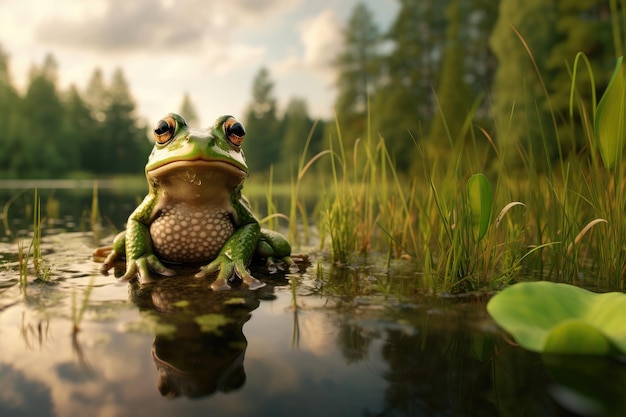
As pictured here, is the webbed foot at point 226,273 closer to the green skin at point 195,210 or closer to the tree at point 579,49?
the green skin at point 195,210

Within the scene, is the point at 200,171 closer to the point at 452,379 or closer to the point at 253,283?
the point at 253,283

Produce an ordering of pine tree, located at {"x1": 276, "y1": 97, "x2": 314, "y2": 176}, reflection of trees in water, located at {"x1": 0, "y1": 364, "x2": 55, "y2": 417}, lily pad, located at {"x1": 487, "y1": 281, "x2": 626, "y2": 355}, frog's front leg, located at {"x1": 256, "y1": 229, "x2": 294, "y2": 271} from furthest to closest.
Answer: pine tree, located at {"x1": 276, "y1": 97, "x2": 314, "y2": 176}
frog's front leg, located at {"x1": 256, "y1": 229, "x2": 294, "y2": 271}
lily pad, located at {"x1": 487, "y1": 281, "x2": 626, "y2": 355}
reflection of trees in water, located at {"x1": 0, "y1": 364, "x2": 55, "y2": 417}

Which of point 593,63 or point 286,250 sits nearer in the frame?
point 286,250

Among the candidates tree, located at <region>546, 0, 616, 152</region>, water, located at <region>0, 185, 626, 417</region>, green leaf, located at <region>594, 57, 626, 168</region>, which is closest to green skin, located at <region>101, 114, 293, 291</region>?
water, located at <region>0, 185, 626, 417</region>

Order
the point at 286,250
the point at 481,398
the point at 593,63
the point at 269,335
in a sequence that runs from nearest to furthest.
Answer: the point at 481,398 → the point at 269,335 → the point at 286,250 → the point at 593,63

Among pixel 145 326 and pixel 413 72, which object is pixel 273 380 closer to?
pixel 145 326

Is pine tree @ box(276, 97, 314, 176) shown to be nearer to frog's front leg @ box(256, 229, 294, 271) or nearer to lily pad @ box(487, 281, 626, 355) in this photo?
frog's front leg @ box(256, 229, 294, 271)

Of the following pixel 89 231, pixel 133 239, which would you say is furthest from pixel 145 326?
pixel 89 231
